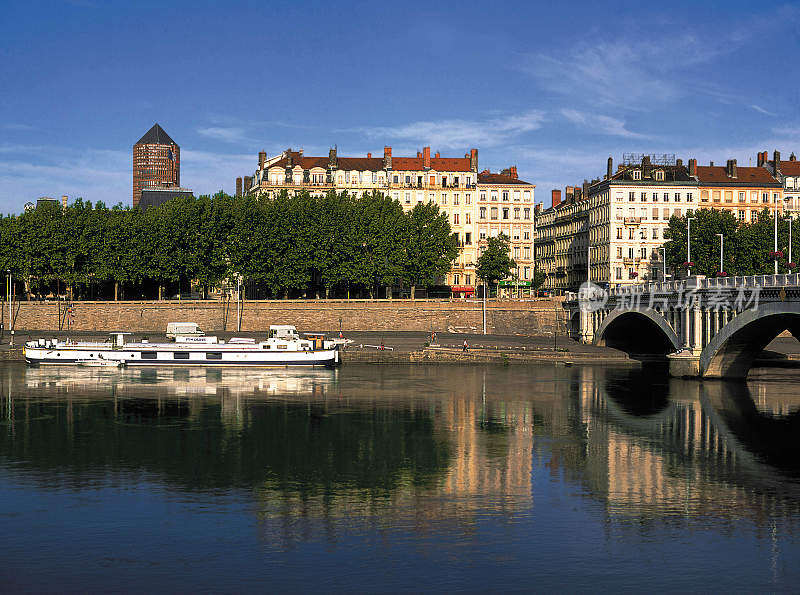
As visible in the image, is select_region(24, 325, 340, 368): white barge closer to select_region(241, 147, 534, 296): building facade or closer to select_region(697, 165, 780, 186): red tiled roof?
select_region(241, 147, 534, 296): building facade

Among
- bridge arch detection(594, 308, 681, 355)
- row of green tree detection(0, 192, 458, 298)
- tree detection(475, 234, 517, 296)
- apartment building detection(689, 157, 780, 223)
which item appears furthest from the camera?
apartment building detection(689, 157, 780, 223)

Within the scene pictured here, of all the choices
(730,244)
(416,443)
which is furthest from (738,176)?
(416,443)

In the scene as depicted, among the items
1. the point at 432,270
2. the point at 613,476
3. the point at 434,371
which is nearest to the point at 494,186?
the point at 432,270

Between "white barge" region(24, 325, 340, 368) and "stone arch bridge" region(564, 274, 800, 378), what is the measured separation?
3197 centimetres

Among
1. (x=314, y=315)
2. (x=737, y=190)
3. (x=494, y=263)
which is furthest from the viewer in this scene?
(x=737, y=190)

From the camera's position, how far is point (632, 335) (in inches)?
4370

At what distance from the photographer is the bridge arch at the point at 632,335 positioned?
104 m

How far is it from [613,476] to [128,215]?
10718cm

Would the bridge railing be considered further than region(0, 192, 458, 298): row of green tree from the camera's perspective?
No

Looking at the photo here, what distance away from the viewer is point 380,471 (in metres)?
46.2

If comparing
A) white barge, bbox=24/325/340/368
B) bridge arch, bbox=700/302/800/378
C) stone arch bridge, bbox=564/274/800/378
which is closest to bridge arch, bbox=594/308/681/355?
stone arch bridge, bbox=564/274/800/378

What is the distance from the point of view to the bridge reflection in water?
131 ft

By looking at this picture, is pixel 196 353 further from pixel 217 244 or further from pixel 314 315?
pixel 217 244

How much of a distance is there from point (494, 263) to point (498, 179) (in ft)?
82.6
